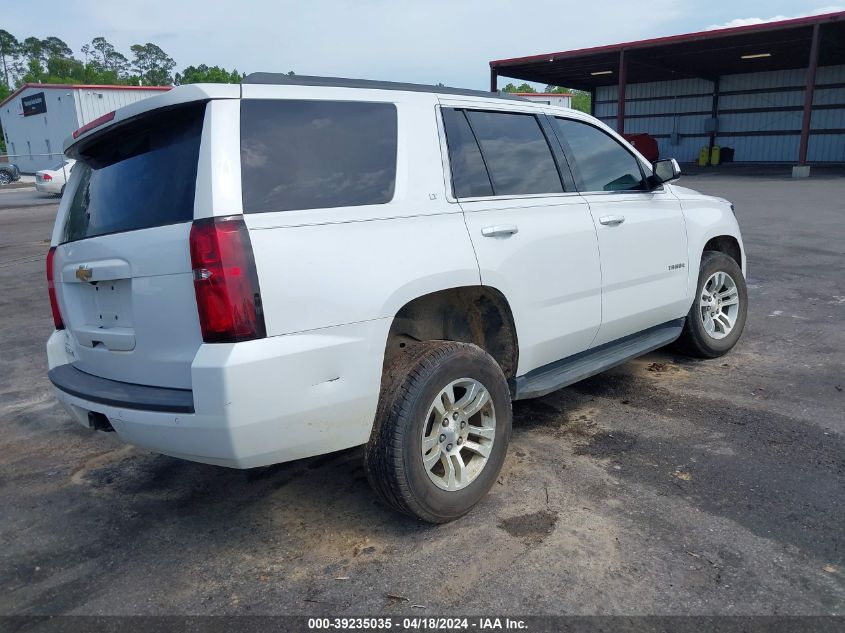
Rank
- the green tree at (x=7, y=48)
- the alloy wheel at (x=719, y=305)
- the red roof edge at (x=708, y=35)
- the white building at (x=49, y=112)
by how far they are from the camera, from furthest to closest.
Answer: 1. the green tree at (x=7, y=48)
2. the white building at (x=49, y=112)
3. the red roof edge at (x=708, y=35)
4. the alloy wheel at (x=719, y=305)

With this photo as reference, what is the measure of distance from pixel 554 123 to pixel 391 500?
2.42m

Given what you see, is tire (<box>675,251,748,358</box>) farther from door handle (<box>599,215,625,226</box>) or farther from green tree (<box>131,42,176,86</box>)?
green tree (<box>131,42,176,86</box>)

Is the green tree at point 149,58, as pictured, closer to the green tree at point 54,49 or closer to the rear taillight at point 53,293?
the green tree at point 54,49

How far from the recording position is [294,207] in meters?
2.65

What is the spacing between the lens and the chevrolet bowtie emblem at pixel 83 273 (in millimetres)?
2963

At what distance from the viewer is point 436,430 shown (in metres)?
3.06

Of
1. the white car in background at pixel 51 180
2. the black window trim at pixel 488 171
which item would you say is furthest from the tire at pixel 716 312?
the white car in background at pixel 51 180

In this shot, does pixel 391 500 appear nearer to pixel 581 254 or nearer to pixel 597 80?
pixel 581 254

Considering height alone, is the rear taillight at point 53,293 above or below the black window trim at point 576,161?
below

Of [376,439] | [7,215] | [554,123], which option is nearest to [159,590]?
[376,439]

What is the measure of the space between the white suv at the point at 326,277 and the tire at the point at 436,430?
0.01 m

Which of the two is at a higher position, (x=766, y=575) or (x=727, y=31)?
(x=727, y=31)

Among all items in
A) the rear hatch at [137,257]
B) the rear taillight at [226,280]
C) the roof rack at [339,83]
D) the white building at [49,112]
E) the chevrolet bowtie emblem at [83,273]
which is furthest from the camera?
the white building at [49,112]

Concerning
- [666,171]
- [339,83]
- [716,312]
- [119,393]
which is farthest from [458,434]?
[716,312]
